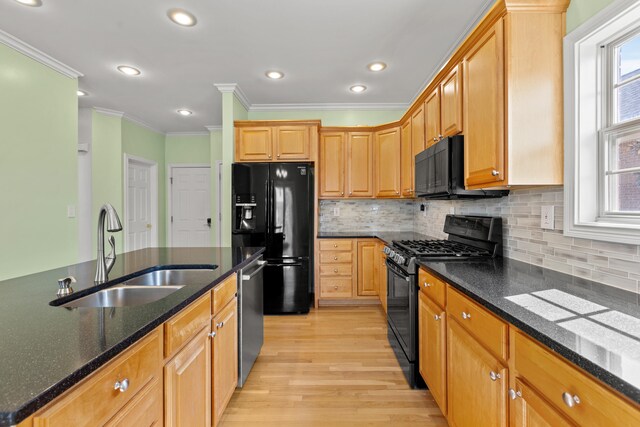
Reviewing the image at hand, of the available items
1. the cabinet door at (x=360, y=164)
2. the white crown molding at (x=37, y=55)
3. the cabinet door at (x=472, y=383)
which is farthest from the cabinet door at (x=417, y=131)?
the white crown molding at (x=37, y=55)

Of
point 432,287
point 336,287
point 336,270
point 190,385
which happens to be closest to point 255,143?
point 336,270

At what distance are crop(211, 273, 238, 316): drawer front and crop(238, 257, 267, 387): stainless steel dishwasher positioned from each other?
0.13 m

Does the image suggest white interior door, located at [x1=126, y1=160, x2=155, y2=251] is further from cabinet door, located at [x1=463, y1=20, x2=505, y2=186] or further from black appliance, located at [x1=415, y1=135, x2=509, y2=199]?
cabinet door, located at [x1=463, y1=20, x2=505, y2=186]

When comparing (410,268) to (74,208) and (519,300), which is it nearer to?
(519,300)

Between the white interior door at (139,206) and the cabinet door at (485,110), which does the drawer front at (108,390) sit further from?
the white interior door at (139,206)

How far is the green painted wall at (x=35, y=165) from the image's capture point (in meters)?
2.56

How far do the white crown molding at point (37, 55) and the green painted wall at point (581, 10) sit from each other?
3.96 meters

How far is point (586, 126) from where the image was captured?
1399 millimetres

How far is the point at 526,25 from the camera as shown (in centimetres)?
149

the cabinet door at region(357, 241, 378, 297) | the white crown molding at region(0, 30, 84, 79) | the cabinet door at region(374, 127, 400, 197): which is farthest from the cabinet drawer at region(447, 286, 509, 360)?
the white crown molding at region(0, 30, 84, 79)

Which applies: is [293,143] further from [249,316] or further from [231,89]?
[249,316]

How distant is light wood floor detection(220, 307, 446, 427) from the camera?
5.85 ft

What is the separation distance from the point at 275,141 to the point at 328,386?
8.81 ft

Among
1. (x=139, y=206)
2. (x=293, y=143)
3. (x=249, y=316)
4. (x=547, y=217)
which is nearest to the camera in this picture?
(x=547, y=217)
